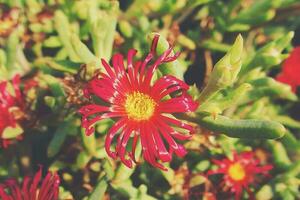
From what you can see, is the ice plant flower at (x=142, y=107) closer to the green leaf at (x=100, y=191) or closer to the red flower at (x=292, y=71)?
the green leaf at (x=100, y=191)

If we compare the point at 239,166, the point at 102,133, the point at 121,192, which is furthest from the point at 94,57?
the point at 239,166

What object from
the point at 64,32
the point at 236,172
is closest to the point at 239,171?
the point at 236,172

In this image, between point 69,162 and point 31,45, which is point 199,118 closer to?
point 69,162

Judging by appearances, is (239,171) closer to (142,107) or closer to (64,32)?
(142,107)

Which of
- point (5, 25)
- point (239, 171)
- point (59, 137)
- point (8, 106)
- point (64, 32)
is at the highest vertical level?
point (5, 25)

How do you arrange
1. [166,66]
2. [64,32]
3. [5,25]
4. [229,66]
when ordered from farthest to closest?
[5,25] < [64,32] < [166,66] < [229,66]

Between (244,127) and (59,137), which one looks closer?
(244,127)

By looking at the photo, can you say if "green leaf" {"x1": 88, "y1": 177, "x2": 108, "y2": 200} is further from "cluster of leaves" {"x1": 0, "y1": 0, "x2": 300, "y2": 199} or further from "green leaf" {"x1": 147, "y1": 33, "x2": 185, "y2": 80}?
"green leaf" {"x1": 147, "y1": 33, "x2": 185, "y2": 80}
